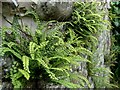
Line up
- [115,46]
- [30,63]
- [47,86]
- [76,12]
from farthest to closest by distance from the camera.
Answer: [115,46]
[76,12]
[47,86]
[30,63]

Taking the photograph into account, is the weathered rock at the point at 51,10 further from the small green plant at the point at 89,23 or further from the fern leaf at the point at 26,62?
the fern leaf at the point at 26,62

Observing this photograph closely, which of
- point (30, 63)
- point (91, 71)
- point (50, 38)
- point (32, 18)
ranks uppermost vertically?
point (32, 18)

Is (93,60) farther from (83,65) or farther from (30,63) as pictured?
(30,63)

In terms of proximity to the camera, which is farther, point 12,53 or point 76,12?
point 76,12

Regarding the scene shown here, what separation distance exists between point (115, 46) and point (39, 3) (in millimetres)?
2343

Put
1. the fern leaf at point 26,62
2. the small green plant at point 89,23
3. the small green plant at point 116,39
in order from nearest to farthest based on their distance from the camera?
the fern leaf at point 26,62 < the small green plant at point 89,23 < the small green plant at point 116,39

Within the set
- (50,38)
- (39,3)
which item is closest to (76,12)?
(39,3)

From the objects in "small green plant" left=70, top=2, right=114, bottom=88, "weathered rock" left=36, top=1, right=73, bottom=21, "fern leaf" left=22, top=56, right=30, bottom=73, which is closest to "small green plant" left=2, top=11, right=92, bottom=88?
"fern leaf" left=22, top=56, right=30, bottom=73

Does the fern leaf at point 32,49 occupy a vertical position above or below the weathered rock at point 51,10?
below

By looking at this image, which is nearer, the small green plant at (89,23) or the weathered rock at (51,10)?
→ the weathered rock at (51,10)

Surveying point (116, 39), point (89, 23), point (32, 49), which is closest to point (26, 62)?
point (32, 49)

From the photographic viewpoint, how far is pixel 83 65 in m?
3.51

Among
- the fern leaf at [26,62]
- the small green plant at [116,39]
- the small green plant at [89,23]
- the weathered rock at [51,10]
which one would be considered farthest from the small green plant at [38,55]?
the small green plant at [116,39]

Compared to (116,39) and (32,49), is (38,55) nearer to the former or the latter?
(32,49)
